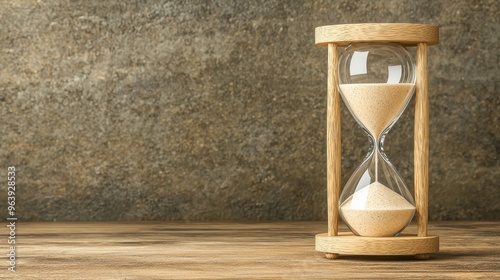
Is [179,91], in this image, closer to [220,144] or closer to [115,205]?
[220,144]

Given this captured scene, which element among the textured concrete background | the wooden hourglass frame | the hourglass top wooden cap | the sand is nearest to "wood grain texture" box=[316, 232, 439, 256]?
the wooden hourglass frame

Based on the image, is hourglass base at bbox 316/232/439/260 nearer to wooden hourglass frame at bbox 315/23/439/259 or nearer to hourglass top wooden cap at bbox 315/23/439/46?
wooden hourglass frame at bbox 315/23/439/259

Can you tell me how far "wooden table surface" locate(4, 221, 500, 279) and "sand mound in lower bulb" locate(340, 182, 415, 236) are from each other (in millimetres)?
61

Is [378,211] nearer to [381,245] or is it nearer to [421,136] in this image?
[381,245]

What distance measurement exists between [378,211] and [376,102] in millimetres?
198

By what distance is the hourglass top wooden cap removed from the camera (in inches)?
60.5

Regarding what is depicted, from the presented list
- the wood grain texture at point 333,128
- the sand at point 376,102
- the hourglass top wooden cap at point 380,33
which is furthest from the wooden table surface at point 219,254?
the hourglass top wooden cap at point 380,33

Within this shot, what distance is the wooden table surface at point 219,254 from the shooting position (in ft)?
4.70

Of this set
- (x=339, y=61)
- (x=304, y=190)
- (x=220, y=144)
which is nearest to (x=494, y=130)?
(x=304, y=190)

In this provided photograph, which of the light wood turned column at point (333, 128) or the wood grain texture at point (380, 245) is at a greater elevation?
the light wood turned column at point (333, 128)

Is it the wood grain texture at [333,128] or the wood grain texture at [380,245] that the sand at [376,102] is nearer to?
the wood grain texture at [333,128]

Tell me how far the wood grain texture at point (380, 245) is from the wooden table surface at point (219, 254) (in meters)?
0.02

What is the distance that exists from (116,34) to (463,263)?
1424mm

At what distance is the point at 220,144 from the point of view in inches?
104
